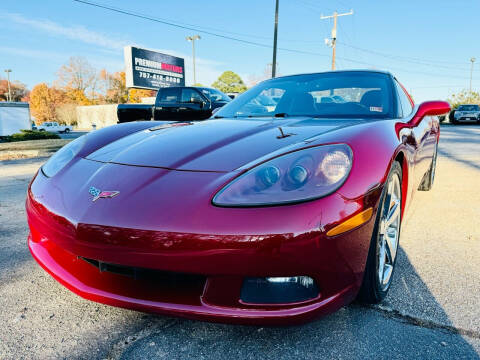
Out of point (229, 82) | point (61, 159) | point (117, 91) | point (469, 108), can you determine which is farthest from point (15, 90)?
point (61, 159)

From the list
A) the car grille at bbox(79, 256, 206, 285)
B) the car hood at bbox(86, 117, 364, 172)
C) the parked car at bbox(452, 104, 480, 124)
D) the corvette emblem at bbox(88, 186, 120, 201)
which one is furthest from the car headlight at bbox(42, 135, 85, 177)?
the parked car at bbox(452, 104, 480, 124)

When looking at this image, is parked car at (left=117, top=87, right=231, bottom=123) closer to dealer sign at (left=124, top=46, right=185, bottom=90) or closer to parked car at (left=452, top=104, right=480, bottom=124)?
parked car at (left=452, top=104, right=480, bottom=124)

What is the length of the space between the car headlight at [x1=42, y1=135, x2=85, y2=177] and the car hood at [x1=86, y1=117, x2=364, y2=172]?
0.14 metres

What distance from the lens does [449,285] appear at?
74.1 inches

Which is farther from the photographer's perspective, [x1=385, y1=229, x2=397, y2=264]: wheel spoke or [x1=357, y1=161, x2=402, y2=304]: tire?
[x1=385, y1=229, x2=397, y2=264]: wheel spoke

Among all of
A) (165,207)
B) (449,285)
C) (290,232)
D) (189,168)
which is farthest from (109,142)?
(449,285)

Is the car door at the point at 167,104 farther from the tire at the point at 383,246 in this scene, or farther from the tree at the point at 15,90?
the tree at the point at 15,90

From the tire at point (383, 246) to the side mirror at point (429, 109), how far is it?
79 centimetres

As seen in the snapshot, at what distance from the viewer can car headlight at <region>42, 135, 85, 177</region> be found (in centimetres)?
187

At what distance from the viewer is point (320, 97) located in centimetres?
268

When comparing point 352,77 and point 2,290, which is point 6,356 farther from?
→ point 352,77

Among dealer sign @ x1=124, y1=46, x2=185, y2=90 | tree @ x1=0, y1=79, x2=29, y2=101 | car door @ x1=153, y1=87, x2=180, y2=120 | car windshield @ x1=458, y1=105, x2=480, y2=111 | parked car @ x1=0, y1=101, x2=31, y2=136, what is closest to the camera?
car door @ x1=153, y1=87, x2=180, y2=120

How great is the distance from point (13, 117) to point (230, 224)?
2394 cm

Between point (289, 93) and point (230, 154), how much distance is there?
1.40 meters
